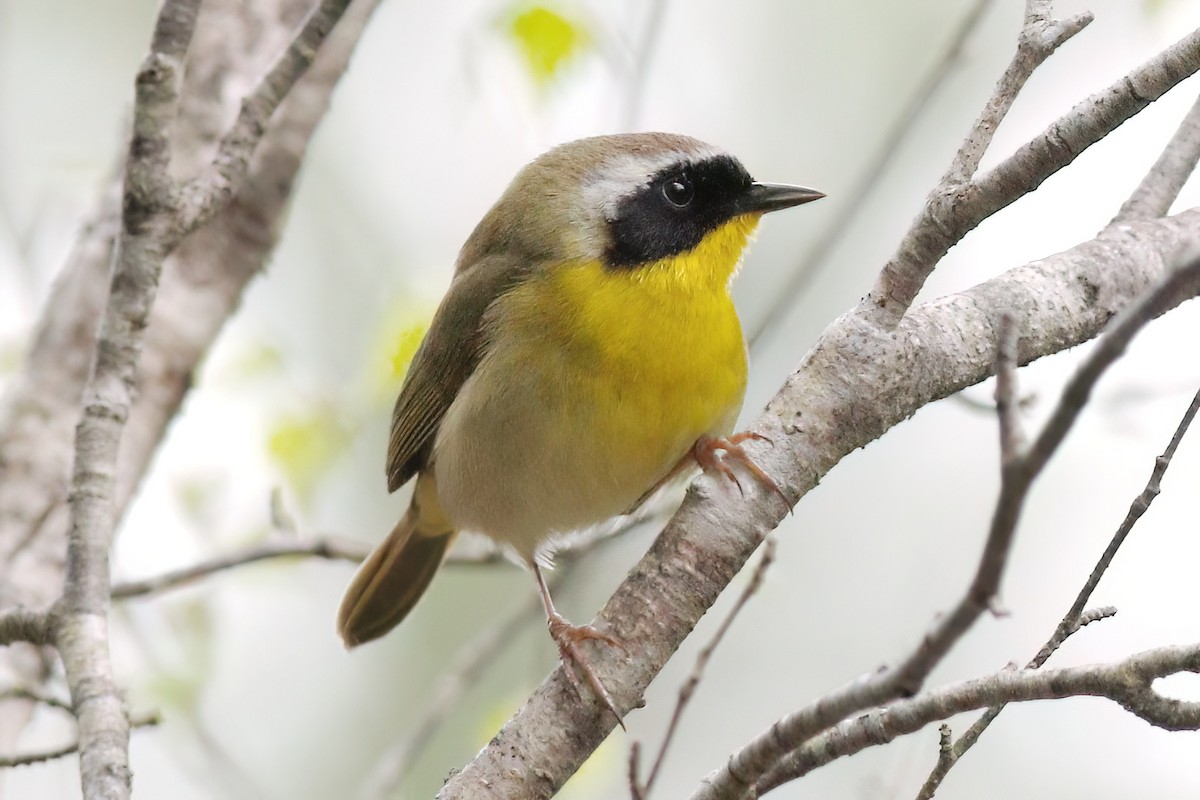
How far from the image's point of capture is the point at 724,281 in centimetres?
383

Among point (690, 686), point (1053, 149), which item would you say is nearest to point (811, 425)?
point (690, 686)

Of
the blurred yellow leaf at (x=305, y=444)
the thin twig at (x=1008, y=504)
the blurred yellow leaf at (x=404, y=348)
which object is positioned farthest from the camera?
the blurred yellow leaf at (x=305, y=444)

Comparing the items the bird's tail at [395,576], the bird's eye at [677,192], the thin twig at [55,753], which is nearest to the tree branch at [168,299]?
the thin twig at [55,753]

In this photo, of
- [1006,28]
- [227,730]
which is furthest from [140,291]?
[1006,28]

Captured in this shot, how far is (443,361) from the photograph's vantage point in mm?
4102

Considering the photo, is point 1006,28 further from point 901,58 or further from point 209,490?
point 209,490

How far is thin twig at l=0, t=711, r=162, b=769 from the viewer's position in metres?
2.66

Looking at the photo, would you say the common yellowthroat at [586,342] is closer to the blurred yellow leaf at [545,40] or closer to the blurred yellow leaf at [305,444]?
the blurred yellow leaf at [545,40]

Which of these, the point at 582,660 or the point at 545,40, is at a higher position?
the point at 545,40

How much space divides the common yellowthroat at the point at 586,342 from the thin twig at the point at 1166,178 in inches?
37.3

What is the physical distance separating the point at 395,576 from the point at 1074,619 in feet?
9.85

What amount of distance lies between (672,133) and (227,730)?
4909 millimetres

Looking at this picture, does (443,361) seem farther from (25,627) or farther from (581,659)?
(581,659)

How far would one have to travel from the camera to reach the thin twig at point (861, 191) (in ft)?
11.9
